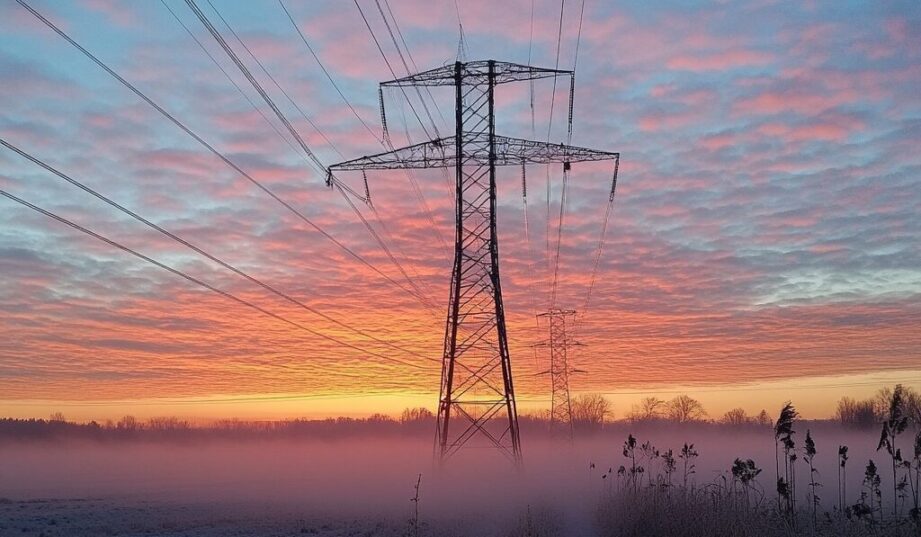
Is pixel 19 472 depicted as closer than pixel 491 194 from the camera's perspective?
No

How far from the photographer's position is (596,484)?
45156 millimetres

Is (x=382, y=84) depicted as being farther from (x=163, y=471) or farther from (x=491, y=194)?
(x=163, y=471)

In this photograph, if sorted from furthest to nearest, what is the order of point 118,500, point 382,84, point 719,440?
point 719,440 < point 118,500 < point 382,84

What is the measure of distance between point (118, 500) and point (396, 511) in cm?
2557

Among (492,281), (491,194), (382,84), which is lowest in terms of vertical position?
(492,281)

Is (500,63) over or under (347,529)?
over

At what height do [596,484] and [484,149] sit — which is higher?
[484,149]

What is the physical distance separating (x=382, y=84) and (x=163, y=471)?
8292cm

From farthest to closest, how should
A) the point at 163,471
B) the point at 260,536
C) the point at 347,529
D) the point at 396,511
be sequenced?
the point at 163,471
the point at 396,511
the point at 347,529
the point at 260,536

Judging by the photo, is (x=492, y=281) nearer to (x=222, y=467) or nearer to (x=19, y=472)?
(x=222, y=467)

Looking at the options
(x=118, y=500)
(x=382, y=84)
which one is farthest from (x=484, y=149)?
(x=118, y=500)

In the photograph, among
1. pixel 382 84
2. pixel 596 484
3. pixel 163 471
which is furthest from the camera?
pixel 163 471

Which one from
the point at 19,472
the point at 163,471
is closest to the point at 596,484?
the point at 163,471

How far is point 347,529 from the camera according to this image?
31.0 meters
